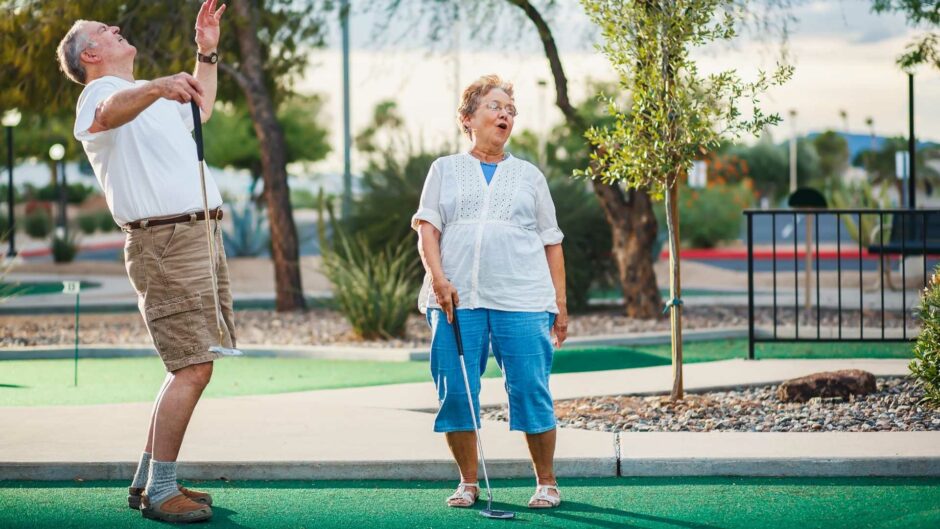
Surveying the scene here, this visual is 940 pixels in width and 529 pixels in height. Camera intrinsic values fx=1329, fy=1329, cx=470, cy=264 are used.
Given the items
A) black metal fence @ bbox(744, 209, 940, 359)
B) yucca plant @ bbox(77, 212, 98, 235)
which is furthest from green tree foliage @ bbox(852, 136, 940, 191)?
yucca plant @ bbox(77, 212, 98, 235)

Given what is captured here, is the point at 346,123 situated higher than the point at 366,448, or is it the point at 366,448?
the point at 346,123

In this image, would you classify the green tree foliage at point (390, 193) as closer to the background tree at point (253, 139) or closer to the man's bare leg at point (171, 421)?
the man's bare leg at point (171, 421)

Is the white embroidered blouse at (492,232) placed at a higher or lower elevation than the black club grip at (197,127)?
lower

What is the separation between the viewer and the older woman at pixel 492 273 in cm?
545

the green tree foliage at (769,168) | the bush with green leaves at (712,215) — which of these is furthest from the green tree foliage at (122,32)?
the green tree foliage at (769,168)

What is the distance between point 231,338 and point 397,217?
951cm

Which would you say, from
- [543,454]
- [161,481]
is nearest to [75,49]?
[161,481]

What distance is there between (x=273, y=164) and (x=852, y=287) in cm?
907

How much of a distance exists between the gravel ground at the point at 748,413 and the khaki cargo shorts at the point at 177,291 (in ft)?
9.10

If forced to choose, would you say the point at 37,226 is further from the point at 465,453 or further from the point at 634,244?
the point at 465,453

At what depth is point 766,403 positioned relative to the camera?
817cm

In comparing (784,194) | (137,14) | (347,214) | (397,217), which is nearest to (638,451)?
(397,217)

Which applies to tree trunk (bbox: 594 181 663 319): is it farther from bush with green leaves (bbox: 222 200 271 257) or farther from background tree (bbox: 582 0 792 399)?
bush with green leaves (bbox: 222 200 271 257)

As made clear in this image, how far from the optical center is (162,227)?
528cm
